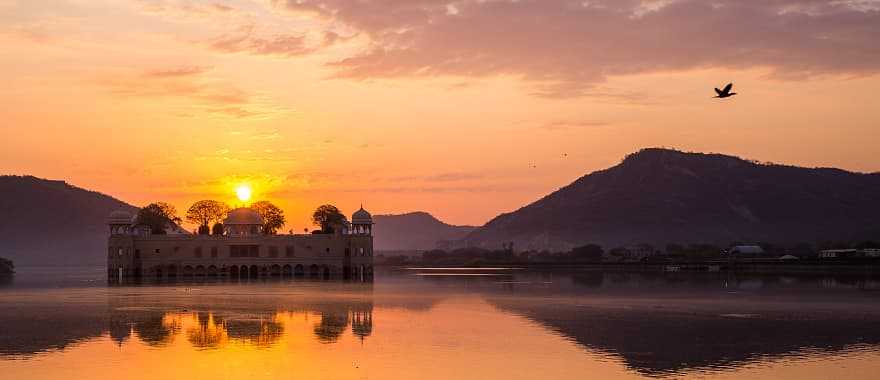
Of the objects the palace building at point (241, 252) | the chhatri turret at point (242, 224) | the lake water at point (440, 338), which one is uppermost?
the chhatri turret at point (242, 224)

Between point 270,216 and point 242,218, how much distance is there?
23.3m

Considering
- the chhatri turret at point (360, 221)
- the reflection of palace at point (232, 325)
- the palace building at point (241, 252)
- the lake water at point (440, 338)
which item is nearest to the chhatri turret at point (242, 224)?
the palace building at point (241, 252)

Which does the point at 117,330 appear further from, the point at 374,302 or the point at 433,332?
the point at 374,302

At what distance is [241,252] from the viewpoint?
14312 centimetres

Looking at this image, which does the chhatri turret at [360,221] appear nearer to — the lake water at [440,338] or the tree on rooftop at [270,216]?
the tree on rooftop at [270,216]

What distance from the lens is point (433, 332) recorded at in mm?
52531

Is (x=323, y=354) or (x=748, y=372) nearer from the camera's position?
(x=748, y=372)

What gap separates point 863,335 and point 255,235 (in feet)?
344

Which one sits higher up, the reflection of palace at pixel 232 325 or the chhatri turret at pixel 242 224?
the chhatri turret at pixel 242 224

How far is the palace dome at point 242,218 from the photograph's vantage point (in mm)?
146125

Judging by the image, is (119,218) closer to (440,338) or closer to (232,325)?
(232,325)

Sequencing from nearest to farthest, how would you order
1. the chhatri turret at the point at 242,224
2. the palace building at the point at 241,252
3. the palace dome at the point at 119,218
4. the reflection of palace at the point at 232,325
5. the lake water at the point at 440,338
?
1. the lake water at the point at 440,338
2. the reflection of palace at the point at 232,325
3. the palace dome at the point at 119,218
4. the palace building at the point at 241,252
5. the chhatri turret at the point at 242,224

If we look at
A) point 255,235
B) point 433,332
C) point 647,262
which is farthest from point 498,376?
point 647,262

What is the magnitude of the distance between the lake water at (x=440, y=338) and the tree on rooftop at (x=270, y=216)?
86241mm
